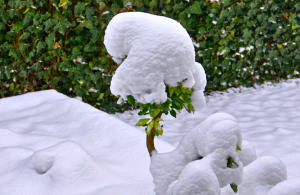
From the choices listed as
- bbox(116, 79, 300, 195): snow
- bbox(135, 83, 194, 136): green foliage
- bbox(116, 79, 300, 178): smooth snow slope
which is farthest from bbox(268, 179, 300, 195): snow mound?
bbox(116, 79, 300, 178): smooth snow slope

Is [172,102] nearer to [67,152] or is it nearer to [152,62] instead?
[152,62]

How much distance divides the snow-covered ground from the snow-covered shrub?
503mm

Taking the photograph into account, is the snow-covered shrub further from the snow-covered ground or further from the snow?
the snow-covered ground

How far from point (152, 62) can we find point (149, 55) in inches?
1.2

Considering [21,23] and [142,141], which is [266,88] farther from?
[21,23]

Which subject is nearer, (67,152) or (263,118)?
(67,152)

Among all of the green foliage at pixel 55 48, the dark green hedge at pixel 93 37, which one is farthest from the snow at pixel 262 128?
the green foliage at pixel 55 48

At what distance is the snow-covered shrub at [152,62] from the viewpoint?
115 centimetres

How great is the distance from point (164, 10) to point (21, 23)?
1.64 m

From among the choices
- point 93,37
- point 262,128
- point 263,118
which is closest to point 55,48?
point 93,37

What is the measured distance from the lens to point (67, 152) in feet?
5.31

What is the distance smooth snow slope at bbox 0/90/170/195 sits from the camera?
149 centimetres

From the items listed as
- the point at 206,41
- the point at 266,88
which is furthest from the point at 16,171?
the point at 266,88

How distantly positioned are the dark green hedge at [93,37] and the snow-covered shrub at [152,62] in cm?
208
